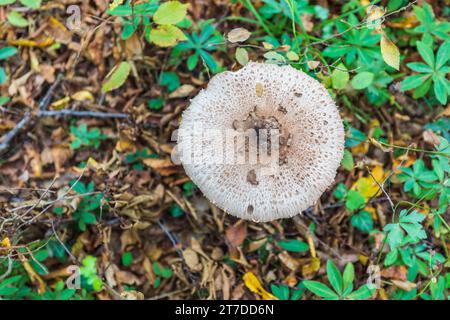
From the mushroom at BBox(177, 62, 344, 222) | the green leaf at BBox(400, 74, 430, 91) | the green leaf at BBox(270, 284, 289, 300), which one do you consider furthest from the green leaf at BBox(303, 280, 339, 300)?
the green leaf at BBox(400, 74, 430, 91)

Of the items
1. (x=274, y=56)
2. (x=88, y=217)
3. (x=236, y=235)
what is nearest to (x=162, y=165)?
(x=88, y=217)

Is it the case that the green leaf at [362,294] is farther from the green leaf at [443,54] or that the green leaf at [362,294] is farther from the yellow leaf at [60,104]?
the yellow leaf at [60,104]

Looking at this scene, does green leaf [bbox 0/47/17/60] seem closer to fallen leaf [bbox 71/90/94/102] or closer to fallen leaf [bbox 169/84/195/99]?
fallen leaf [bbox 71/90/94/102]

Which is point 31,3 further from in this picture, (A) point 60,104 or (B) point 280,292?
(B) point 280,292

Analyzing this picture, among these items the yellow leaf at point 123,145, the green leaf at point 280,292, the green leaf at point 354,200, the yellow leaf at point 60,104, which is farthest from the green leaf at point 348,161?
the yellow leaf at point 60,104

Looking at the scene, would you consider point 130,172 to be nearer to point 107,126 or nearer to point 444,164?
point 107,126
